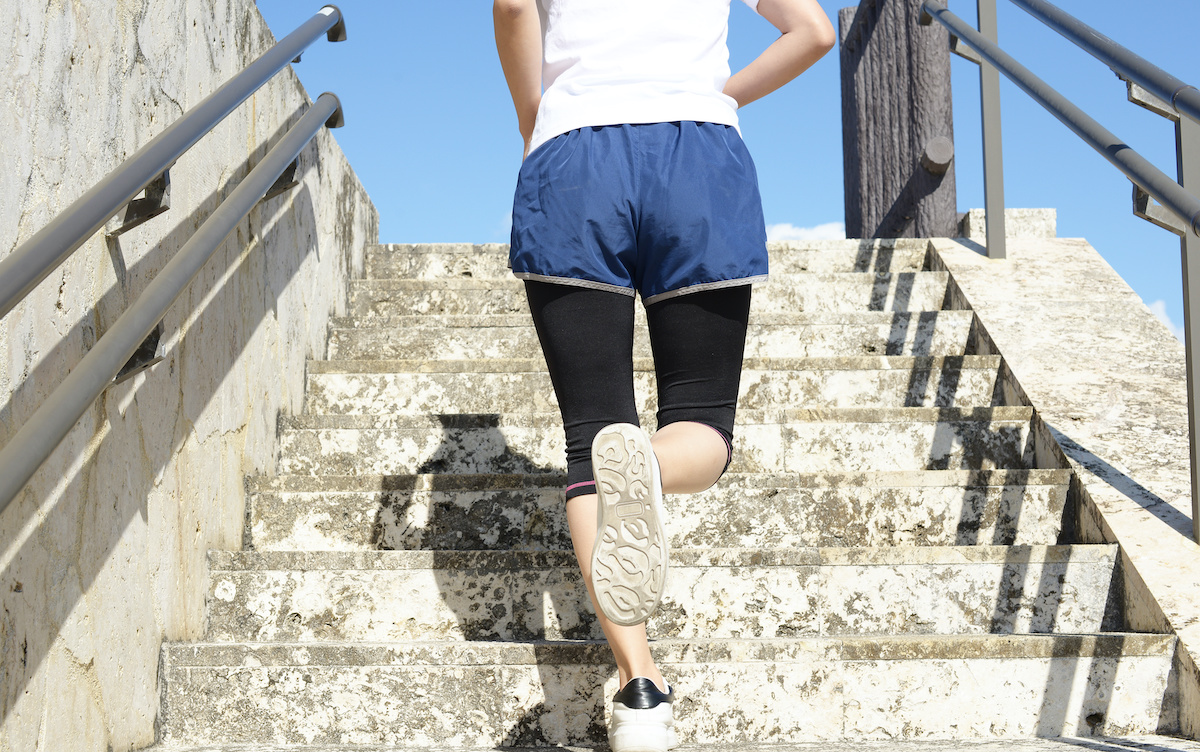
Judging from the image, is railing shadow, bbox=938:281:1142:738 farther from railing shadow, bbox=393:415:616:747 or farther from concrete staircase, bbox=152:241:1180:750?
railing shadow, bbox=393:415:616:747

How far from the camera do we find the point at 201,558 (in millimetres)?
1864

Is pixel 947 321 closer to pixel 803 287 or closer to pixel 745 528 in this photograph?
pixel 803 287

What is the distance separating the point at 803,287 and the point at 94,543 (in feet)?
7.90

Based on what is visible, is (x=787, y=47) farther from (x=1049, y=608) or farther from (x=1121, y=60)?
(x=1049, y=608)

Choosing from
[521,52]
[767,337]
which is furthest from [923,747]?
[767,337]

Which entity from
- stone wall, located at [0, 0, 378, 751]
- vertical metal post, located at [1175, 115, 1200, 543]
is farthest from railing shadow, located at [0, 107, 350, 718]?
vertical metal post, located at [1175, 115, 1200, 543]

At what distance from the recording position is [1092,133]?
1984mm

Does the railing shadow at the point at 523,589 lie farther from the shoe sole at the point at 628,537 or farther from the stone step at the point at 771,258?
the stone step at the point at 771,258

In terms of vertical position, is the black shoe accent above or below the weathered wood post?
below

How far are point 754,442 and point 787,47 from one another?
104 centimetres

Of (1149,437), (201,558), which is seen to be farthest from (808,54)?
(201,558)

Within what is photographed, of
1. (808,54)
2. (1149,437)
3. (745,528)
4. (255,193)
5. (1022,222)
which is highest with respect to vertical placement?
(808,54)

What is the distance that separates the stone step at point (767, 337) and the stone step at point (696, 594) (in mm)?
1139

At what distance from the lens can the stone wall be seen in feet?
4.10
